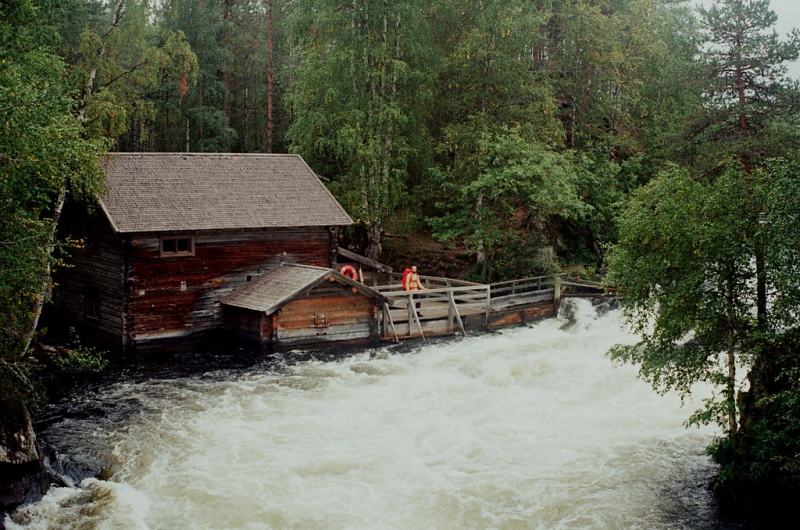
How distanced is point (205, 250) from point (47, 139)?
919 cm

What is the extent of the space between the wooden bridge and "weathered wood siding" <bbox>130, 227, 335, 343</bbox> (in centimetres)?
366

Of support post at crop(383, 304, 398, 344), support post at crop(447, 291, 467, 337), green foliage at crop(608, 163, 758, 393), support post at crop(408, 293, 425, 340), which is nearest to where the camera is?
green foliage at crop(608, 163, 758, 393)

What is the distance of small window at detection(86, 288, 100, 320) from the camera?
77.9ft

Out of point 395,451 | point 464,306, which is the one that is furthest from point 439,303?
point 395,451

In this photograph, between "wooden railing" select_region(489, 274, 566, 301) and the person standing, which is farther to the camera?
"wooden railing" select_region(489, 274, 566, 301)

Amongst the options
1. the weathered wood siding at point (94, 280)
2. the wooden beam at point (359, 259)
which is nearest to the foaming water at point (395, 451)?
Result: the weathered wood siding at point (94, 280)

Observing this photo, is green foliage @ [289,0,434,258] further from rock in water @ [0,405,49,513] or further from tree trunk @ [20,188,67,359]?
rock in water @ [0,405,49,513]

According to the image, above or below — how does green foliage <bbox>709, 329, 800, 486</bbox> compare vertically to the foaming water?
above

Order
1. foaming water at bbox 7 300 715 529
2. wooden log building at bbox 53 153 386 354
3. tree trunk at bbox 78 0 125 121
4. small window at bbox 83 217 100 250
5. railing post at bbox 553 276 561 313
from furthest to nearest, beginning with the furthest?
railing post at bbox 553 276 561 313 → small window at bbox 83 217 100 250 → wooden log building at bbox 53 153 386 354 → tree trunk at bbox 78 0 125 121 → foaming water at bbox 7 300 715 529

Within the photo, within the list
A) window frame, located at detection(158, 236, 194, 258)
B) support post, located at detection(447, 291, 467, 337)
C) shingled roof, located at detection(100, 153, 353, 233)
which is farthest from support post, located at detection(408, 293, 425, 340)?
window frame, located at detection(158, 236, 194, 258)

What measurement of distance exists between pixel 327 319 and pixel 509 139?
11115 mm

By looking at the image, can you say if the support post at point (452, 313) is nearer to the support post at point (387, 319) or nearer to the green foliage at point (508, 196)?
the support post at point (387, 319)

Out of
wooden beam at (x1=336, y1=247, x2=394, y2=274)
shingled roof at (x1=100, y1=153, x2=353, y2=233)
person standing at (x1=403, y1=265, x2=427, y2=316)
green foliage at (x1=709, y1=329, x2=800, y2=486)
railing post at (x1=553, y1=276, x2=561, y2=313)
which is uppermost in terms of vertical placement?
shingled roof at (x1=100, y1=153, x2=353, y2=233)

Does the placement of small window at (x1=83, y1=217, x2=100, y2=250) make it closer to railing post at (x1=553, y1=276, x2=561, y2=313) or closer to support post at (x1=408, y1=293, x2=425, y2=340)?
support post at (x1=408, y1=293, x2=425, y2=340)
